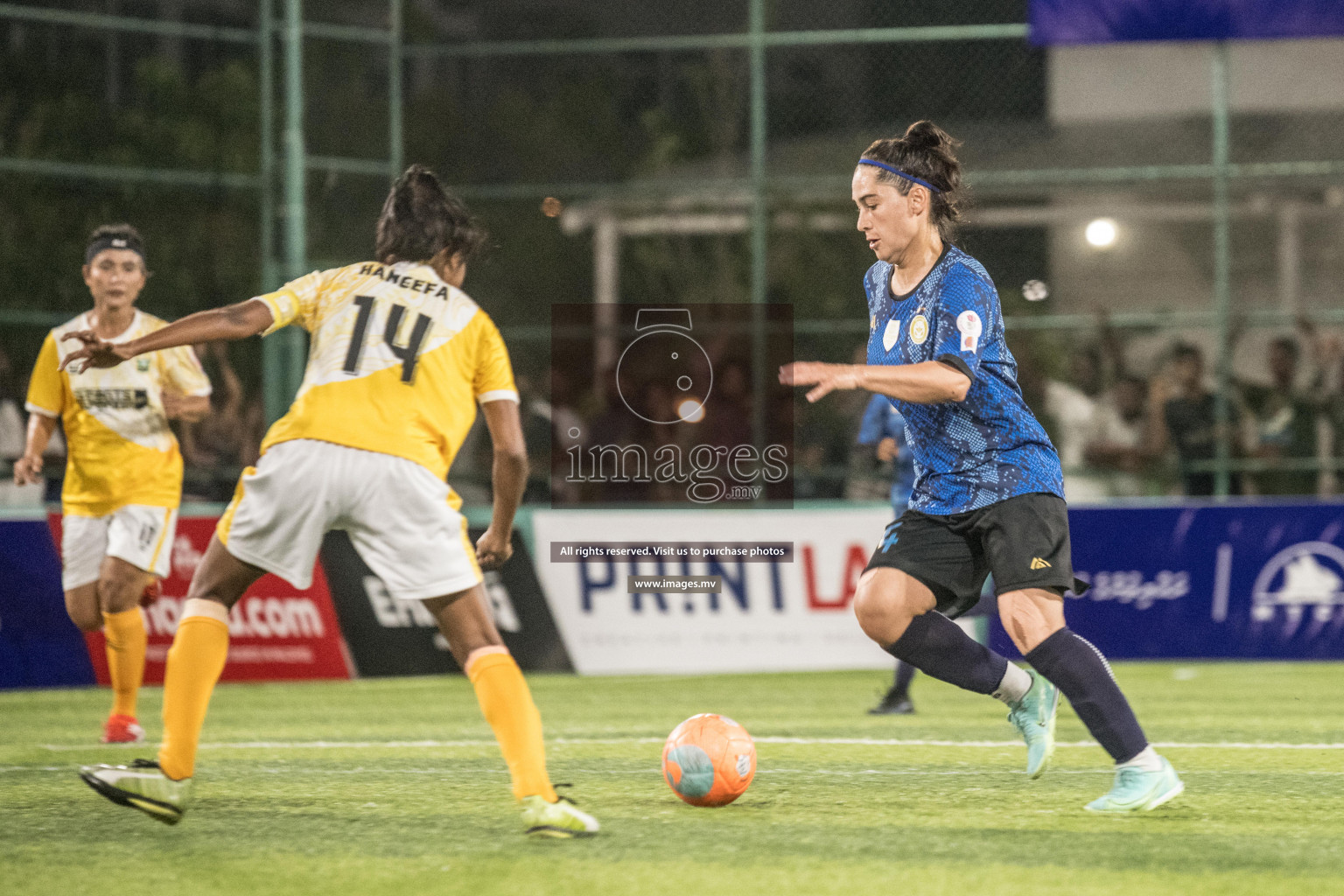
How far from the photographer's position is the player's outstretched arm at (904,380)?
4906 millimetres

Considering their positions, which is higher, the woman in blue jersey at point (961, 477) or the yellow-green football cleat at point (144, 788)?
the woman in blue jersey at point (961, 477)

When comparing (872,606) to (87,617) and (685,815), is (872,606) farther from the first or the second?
(87,617)

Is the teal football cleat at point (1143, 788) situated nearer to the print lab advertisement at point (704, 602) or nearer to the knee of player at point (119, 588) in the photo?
the knee of player at point (119, 588)

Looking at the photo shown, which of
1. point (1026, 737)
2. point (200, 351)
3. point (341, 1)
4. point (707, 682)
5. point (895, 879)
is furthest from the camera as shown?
point (341, 1)

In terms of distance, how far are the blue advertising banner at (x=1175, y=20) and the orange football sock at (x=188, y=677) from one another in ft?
34.4

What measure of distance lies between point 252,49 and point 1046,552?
34.5 feet

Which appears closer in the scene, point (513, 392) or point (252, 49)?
point (513, 392)

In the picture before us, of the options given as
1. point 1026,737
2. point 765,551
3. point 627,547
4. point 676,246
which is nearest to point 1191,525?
point 765,551

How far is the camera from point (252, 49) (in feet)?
46.6

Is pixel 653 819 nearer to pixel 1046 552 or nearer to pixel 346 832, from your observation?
pixel 346 832

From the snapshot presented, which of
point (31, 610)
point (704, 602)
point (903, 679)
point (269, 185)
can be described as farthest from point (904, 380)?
point (269, 185)

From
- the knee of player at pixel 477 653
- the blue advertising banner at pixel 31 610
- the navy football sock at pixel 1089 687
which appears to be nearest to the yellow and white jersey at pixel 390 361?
the knee of player at pixel 477 653

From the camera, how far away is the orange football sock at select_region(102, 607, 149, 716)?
836cm

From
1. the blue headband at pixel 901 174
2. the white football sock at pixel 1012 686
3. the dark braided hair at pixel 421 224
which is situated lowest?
the white football sock at pixel 1012 686
